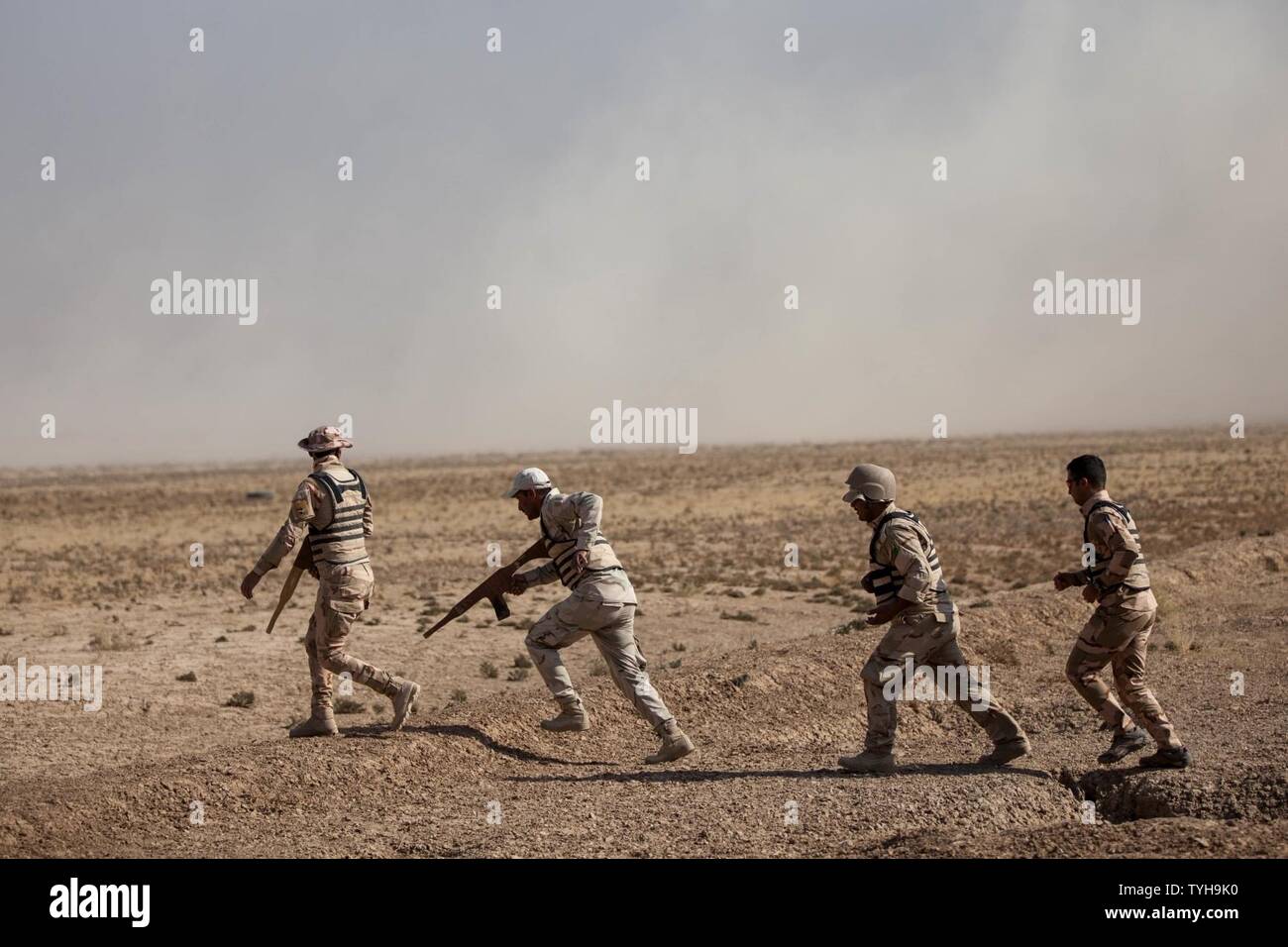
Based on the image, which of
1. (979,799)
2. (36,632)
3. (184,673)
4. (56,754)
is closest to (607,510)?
(36,632)

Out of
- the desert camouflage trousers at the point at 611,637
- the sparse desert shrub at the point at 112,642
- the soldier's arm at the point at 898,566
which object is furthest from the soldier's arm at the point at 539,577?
the sparse desert shrub at the point at 112,642

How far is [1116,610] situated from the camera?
28.6 feet

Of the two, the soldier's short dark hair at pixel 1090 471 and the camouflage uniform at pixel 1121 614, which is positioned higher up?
the soldier's short dark hair at pixel 1090 471

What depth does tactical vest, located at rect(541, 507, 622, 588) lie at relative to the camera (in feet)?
30.9

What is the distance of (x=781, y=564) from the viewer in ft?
94.0

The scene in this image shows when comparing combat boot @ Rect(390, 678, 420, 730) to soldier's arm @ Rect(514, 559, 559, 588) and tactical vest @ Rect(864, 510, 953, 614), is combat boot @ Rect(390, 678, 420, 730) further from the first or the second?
tactical vest @ Rect(864, 510, 953, 614)

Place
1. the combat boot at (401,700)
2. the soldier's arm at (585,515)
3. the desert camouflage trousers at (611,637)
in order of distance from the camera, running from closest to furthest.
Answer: the soldier's arm at (585,515) → the desert camouflage trousers at (611,637) → the combat boot at (401,700)

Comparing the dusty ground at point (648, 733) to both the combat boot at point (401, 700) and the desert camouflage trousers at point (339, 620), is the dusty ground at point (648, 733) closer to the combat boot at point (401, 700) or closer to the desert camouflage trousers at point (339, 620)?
the combat boot at point (401, 700)

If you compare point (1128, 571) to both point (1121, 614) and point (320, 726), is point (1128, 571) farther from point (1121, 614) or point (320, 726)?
point (320, 726)

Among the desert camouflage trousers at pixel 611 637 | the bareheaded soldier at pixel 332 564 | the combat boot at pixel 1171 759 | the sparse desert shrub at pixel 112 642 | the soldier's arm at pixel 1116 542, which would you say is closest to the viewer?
the soldier's arm at pixel 1116 542

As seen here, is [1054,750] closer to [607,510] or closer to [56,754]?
[56,754]

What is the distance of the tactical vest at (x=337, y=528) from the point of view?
9.90 meters

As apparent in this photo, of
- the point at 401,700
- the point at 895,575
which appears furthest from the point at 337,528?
the point at 895,575

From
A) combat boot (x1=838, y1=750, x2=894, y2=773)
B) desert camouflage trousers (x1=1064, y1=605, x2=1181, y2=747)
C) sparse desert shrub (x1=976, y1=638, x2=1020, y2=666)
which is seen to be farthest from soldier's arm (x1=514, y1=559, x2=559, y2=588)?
sparse desert shrub (x1=976, y1=638, x2=1020, y2=666)
